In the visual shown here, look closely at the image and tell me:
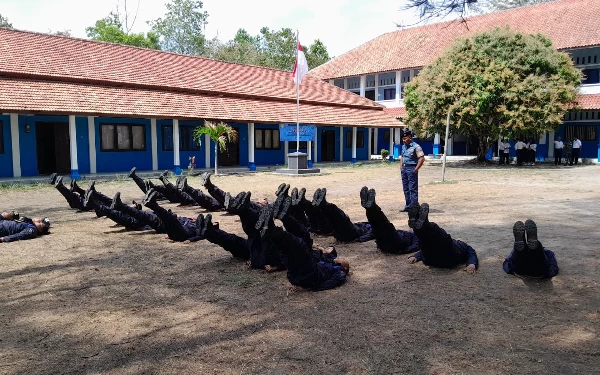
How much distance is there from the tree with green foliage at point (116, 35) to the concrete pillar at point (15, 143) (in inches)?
964

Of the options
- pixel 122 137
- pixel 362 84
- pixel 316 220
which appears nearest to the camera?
pixel 316 220

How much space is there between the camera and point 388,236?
5418 mm

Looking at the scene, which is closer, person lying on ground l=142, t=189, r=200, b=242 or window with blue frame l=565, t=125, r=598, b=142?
person lying on ground l=142, t=189, r=200, b=242

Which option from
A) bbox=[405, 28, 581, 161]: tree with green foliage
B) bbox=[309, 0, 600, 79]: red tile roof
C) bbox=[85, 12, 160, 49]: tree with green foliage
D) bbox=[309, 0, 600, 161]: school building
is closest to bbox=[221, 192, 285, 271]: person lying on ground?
bbox=[405, 28, 581, 161]: tree with green foliage

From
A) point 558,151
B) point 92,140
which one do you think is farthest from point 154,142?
point 558,151

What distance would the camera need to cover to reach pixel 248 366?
2.88m

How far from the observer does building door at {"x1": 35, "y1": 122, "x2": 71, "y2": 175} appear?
16.4m

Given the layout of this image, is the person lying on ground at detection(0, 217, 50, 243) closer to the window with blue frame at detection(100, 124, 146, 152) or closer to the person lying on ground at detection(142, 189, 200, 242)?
the person lying on ground at detection(142, 189, 200, 242)

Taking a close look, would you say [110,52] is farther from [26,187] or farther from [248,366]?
[248,366]

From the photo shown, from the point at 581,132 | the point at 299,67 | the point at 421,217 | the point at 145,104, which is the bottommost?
the point at 421,217

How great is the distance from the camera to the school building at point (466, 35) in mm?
23641

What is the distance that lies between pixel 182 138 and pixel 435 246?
1634 centimetres

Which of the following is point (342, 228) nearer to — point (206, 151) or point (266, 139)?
point (206, 151)

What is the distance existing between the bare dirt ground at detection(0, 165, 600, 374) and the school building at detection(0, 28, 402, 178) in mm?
10409
